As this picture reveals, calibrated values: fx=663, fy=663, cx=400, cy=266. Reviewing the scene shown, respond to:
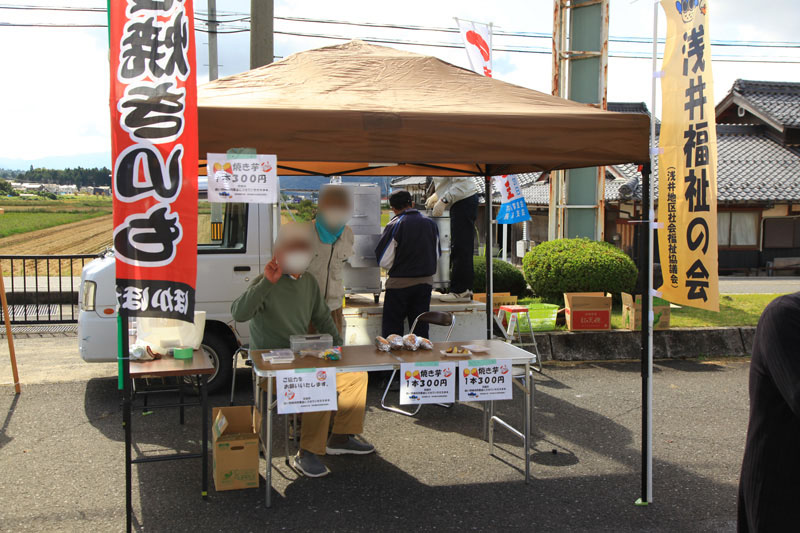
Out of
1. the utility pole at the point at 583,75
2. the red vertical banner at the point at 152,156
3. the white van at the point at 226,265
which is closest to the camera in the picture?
the red vertical banner at the point at 152,156

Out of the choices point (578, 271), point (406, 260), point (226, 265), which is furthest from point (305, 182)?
point (578, 271)

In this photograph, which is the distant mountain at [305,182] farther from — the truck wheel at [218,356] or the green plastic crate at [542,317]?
the green plastic crate at [542,317]

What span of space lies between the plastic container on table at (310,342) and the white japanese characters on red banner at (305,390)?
0.44m

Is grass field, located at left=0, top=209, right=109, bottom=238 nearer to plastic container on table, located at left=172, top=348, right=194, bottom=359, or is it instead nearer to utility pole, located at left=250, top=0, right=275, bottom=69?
utility pole, located at left=250, top=0, right=275, bottom=69

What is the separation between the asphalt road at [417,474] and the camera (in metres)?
3.93

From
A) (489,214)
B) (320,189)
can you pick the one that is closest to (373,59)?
(320,189)

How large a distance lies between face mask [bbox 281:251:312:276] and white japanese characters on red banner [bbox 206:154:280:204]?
32.5 inches

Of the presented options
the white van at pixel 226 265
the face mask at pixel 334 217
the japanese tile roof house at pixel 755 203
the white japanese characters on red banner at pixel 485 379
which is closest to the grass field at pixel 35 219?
the japanese tile roof house at pixel 755 203

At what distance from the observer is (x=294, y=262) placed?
454cm

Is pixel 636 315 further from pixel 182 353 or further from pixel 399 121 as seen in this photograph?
pixel 182 353

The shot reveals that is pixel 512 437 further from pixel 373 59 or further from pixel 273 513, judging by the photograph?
pixel 373 59

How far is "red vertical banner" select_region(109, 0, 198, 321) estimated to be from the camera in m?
3.37

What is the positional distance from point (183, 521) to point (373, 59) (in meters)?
3.54

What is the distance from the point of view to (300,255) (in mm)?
4555
